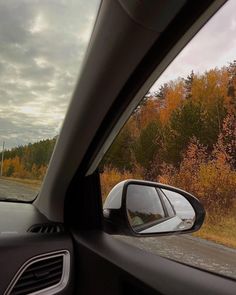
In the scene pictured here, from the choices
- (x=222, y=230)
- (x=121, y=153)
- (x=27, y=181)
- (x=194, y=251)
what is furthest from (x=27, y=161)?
(x=222, y=230)

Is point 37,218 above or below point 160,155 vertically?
below

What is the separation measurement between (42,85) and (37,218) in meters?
0.84

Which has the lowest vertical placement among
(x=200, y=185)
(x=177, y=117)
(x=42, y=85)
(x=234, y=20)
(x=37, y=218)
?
(x=37, y=218)

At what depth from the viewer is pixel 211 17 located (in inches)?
75.5

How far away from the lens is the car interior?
1.99 metres

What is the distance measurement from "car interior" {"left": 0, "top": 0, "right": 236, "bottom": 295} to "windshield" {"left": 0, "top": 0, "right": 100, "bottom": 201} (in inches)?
6.0

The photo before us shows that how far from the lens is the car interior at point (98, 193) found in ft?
6.51

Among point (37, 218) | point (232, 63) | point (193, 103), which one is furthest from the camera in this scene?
point (37, 218)

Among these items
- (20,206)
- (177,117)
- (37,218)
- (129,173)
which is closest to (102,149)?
(129,173)

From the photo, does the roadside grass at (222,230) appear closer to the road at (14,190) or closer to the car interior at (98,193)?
the car interior at (98,193)

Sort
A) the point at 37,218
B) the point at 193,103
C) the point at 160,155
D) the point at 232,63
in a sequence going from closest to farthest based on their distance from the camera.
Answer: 1. the point at 232,63
2. the point at 193,103
3. the point at 160,155
4. the point at 37,218

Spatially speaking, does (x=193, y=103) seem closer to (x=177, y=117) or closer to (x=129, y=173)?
(x=177, y=117)

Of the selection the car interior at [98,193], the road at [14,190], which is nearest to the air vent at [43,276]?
the car interior at [98,193]

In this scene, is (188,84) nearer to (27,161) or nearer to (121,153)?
(121,153)
